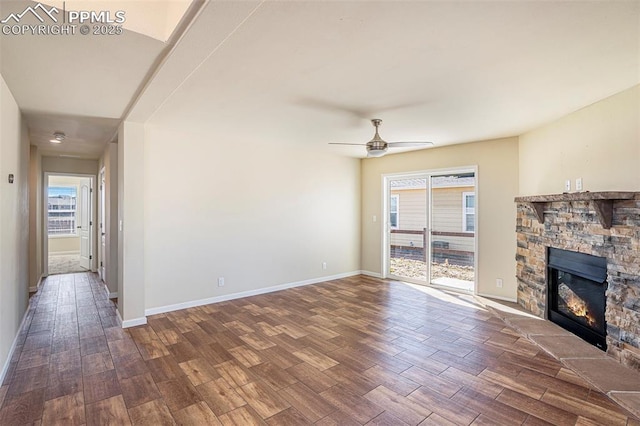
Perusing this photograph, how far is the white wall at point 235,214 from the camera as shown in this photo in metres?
4.25

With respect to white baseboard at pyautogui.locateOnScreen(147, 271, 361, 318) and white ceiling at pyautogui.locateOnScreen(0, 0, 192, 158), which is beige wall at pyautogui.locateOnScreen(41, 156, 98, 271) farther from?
white baseboard at pyautogui.locateOnScreen(147, 271, 361, 318)

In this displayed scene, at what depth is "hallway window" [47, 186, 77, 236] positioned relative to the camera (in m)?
9.18

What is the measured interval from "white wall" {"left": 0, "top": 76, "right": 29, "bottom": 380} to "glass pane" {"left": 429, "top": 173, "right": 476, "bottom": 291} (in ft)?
18.6

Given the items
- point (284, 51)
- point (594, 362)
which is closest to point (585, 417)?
point (594, 362)

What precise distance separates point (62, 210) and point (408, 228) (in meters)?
10.1

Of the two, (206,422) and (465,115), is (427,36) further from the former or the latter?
(206,422)

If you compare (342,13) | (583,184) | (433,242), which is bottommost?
(433,242)

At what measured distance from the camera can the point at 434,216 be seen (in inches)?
223

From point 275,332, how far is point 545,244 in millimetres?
3627

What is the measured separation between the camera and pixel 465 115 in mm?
3617

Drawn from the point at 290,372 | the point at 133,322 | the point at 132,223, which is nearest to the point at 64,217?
the point at 132,223

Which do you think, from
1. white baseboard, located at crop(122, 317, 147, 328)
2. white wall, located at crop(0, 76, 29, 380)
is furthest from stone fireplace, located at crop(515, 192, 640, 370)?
white wall, located at crop(0, 76, 29, 380)

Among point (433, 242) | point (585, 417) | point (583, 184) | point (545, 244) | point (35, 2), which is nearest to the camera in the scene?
point (35, 2)

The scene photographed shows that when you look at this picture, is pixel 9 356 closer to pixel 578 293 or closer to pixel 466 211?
pixel 578 293
